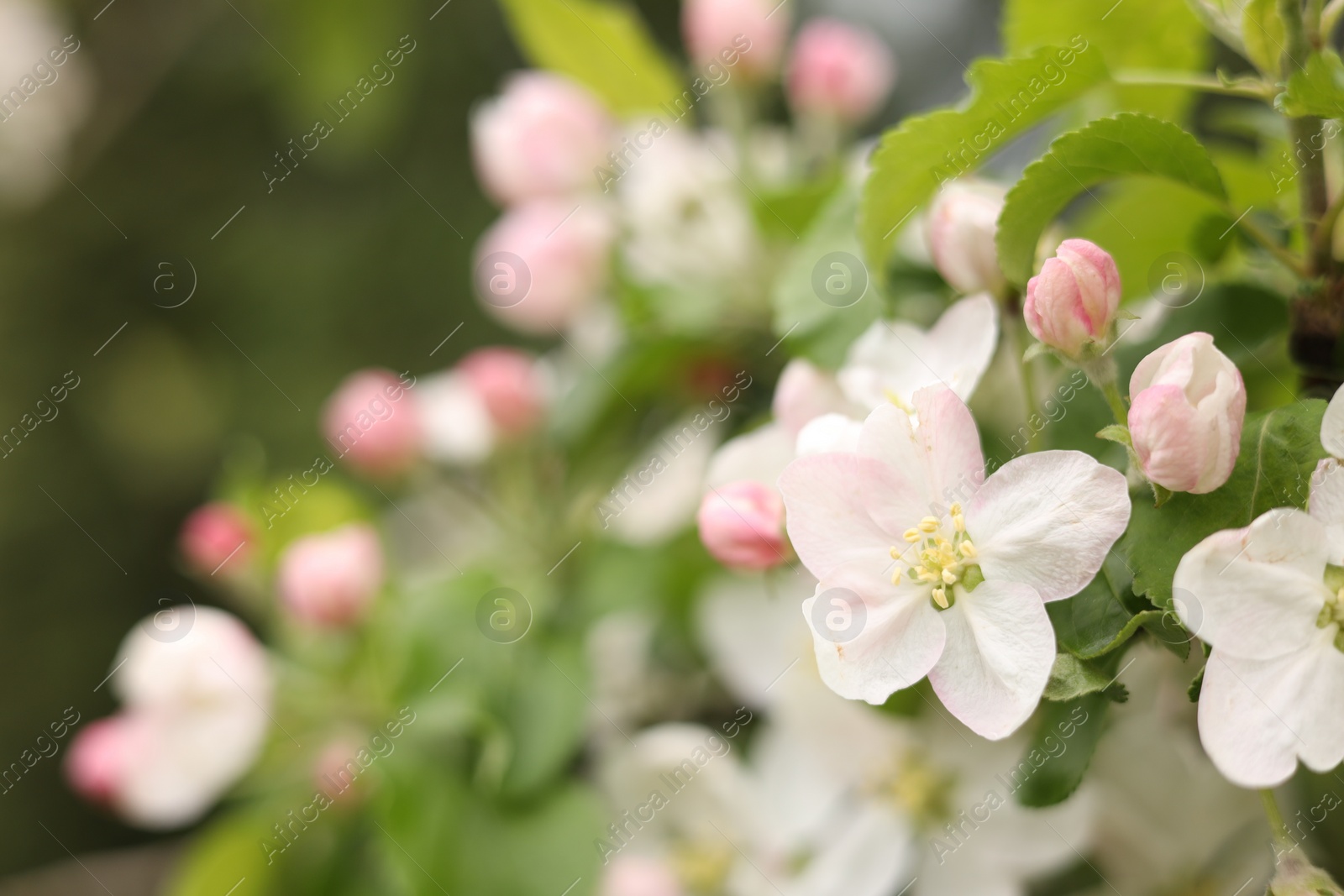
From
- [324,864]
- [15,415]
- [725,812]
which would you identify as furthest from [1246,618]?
[15,415]

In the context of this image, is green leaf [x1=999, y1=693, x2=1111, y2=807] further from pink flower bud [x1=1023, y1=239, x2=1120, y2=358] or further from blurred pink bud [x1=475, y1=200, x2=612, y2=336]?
blurred pink bud [x1=475, y1=200, x2=612, y2=336]

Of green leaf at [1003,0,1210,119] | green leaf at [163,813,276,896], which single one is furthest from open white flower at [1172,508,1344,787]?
green leaf at [163,813,276,896]

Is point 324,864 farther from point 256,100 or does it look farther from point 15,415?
point 256,100

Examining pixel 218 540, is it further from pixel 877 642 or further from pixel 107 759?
pixel 877 642

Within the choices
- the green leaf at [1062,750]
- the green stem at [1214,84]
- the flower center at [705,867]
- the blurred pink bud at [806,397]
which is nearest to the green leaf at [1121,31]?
the green stem at [1214,84]

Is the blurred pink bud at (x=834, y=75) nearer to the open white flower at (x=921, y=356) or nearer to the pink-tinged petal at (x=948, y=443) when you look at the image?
the open white flower at (x=921, y=356)

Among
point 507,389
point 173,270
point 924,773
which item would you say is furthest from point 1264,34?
point 173,270
